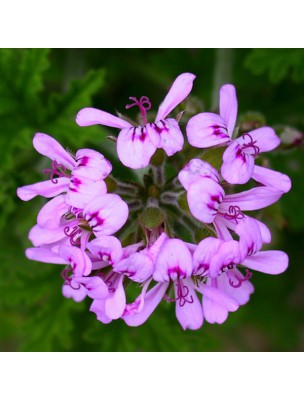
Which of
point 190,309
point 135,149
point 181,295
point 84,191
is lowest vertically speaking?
point 190,309

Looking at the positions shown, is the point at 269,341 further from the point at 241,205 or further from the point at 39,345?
the point at 241,205

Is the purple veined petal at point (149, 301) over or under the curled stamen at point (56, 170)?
under

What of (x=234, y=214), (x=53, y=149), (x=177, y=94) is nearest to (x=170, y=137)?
(x=177, y=94)

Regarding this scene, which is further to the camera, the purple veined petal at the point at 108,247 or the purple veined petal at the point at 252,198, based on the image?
the purple veined petal at the point at 252,198

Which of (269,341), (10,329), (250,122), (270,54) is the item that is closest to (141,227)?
(250,122)

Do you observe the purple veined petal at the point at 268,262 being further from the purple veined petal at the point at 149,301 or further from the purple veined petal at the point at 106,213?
the purple veined petal at the point at 106,213

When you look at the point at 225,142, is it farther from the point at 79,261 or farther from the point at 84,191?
the point at 79,261

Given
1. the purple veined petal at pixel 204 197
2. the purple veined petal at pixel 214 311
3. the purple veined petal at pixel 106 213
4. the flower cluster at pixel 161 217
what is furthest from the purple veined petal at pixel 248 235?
the purple veined petal at pixel 106 213
